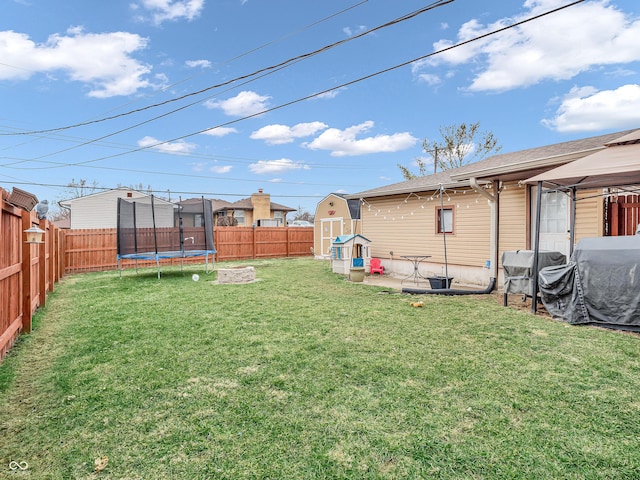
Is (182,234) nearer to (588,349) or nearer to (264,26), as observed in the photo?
(264,26)

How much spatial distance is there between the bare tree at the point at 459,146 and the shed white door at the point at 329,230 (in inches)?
416

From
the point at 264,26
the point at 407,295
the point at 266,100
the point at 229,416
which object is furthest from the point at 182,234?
the point at 229,416

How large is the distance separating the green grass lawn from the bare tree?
20.1 meters

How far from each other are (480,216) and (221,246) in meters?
11.8

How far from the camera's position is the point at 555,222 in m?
7.04

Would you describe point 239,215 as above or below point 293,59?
below

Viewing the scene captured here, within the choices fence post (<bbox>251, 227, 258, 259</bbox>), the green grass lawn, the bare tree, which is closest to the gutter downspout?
the green grass lawn

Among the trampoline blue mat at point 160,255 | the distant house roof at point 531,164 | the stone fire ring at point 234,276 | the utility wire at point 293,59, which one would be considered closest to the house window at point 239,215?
the utility wire at point 293,59

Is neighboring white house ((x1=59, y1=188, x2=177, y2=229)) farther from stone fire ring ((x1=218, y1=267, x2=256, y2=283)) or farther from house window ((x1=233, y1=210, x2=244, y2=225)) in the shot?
stone fire ring ((x1=218, y1=267, x2=256, y2=283))

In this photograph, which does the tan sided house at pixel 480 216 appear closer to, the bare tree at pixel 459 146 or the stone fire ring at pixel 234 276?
the stone fire ring at pixel 234 276

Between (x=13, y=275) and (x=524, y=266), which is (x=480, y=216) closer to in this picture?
(x=524, y=266)

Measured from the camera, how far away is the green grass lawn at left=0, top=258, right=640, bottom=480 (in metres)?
1.90

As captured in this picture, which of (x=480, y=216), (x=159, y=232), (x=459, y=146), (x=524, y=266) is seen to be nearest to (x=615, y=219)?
(x=524, y=266)

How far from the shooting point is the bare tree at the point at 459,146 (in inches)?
882
